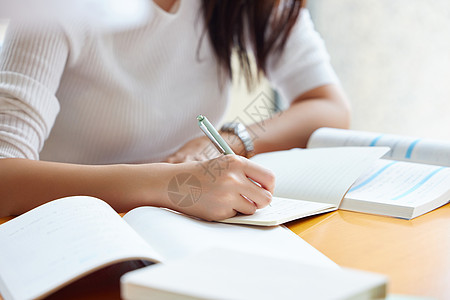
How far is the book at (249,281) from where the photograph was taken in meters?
0.30

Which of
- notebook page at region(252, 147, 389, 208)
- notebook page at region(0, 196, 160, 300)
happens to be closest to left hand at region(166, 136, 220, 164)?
notebook page at region(252, 147, 389, 208)

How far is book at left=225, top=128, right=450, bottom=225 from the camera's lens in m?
0.61

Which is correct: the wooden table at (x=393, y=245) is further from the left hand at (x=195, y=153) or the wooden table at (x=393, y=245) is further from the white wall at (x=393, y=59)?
the white wall at (x=393, y=59)

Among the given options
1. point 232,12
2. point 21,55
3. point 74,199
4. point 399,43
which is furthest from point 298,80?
point 399,43

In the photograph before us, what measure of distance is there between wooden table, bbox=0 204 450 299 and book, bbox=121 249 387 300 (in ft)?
0.34

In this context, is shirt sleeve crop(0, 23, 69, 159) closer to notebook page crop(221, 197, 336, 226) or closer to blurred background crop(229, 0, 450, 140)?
notebook page crop(221, 197, 336, 226)

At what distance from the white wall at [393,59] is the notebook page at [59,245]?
1596 mm

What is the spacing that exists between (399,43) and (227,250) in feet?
5.64

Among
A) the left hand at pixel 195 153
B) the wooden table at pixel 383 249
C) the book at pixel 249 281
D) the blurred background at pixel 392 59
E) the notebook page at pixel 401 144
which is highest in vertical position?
the blurred background at pixel 392 59

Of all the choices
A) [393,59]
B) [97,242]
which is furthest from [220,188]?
[393,59]

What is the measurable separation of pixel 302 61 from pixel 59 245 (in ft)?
2.57

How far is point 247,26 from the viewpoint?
1.09 m

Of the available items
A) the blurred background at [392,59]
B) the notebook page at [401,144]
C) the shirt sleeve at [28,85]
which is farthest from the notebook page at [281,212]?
the blurred background at [392,59]

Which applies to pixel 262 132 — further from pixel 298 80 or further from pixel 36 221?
pixel 36 221
